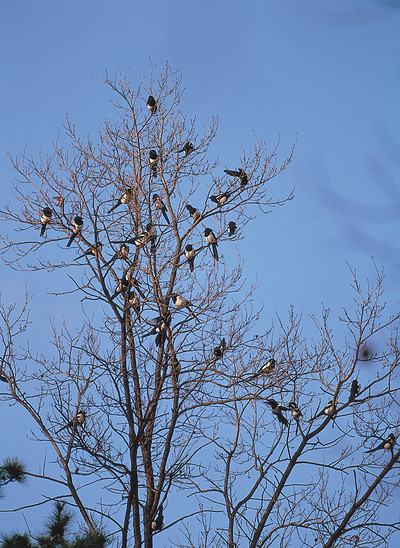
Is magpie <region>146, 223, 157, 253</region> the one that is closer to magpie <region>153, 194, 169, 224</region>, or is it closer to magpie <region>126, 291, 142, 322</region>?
magpie <region>153, 194, 169, 224</region>

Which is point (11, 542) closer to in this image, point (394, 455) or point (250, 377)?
point (250, 377)

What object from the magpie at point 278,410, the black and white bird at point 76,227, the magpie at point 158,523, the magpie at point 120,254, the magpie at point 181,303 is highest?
the black and white bird at point 76,227

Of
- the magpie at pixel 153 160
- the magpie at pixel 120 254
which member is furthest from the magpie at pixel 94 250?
the magpie at pixel 153 160

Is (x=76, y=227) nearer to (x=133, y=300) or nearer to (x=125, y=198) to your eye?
(x=125, y=198)

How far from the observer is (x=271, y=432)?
23.3 feet

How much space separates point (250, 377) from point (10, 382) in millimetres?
2479

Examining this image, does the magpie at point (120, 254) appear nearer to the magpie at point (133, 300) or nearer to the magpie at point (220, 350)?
the magpie at point (133, 300)

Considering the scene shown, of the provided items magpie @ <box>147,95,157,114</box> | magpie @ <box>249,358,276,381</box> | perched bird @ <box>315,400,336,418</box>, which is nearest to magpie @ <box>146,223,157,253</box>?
magpie @ <box>147,95,157,114</box>

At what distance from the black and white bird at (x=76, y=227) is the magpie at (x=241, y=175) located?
5.49ft

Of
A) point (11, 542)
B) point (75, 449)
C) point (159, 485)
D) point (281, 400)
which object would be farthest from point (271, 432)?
point (11, 542)

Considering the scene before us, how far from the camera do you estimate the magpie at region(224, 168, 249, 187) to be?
7246mm

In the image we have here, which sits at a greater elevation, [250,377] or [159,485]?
[250,377]

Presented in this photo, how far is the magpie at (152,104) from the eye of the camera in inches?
298

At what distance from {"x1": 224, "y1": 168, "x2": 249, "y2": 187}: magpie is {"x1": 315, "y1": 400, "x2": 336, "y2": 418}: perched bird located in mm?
2504
